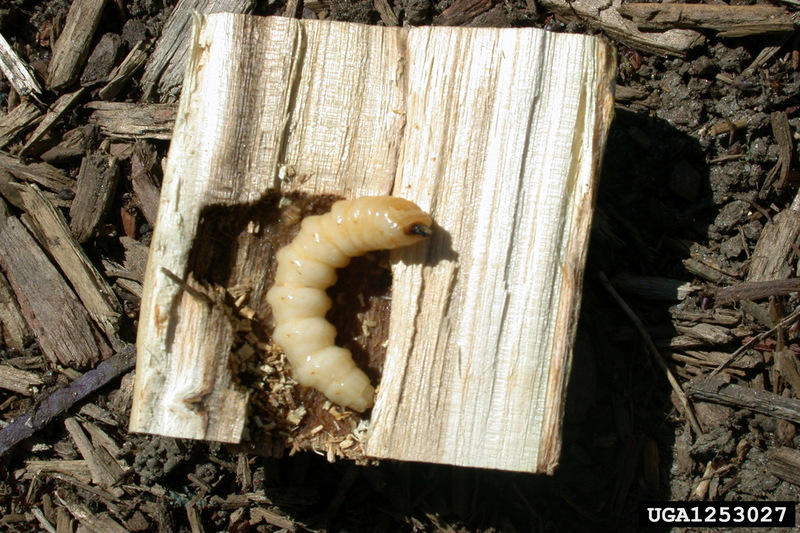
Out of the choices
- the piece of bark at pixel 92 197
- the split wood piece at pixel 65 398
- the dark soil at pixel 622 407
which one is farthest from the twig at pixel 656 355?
the piece of bark at pixel 92 197

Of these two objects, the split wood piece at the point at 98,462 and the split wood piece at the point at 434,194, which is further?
the split wood piece at the point at 98,462

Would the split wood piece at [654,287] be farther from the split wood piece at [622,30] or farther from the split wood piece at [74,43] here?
the split wood piece at [74,43]

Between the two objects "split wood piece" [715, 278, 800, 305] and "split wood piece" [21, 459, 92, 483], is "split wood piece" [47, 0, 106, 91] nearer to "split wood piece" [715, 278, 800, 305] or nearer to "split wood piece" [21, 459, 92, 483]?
"split wood piece" [21, 459, 92, 483]

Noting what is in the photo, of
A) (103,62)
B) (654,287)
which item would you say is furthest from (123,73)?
(654,287)

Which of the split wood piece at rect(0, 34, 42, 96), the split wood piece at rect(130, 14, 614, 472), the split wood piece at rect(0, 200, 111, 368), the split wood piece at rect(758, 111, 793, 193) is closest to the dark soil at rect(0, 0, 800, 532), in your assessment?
the split wood piece at rect(758, 111, 793, 193)

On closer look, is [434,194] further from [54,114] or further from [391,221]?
[54,114]

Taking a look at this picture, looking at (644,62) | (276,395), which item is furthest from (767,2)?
(276,395)

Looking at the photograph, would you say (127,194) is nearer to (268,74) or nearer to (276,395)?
(268,74)
